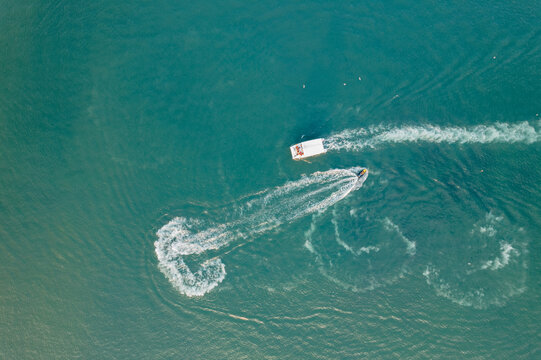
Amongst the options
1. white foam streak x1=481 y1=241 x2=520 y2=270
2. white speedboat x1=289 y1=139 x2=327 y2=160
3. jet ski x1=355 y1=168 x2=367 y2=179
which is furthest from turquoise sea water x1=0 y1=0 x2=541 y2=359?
white speedboat x1=289 y1=139 x2=327 y2=160

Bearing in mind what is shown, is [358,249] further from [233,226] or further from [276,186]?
[233,226]

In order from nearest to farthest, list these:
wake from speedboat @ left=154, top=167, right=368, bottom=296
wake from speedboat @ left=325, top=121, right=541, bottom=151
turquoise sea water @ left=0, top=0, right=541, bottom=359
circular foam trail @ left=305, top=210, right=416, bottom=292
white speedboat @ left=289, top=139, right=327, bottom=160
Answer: white speedboat @ left=289, top=139, right=327, bottom=160 < turquoise sea water @ left=0, top=0, right=541, bottom=359 < circular foam trail @ left=305, top=210, right=416, bottom=292 < wake from speedboat @ left=325, top=121, right=541, bottom=151 < wake from speedboat @ left=154, top=167, right=368, bottom=296

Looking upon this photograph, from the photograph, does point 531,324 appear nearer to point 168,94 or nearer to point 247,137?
point 247,137

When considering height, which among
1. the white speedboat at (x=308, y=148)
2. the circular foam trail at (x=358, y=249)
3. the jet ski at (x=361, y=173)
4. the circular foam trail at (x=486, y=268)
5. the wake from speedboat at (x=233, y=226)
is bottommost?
the circular foam trail at (x=486, y=268)

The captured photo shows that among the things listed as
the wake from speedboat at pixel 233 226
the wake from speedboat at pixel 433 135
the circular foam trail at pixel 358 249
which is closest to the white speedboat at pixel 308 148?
the wake from speedboat at pixel 433 135

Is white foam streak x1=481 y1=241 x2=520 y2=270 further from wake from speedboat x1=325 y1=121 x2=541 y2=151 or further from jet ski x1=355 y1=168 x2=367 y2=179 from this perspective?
jet ski x1=355 y1=168 x2=367 y2=179

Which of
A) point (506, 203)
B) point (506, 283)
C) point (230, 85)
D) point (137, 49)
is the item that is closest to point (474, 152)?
point (506, 203)

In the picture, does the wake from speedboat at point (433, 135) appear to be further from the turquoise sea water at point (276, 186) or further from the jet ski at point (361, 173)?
the jet ski at point (361, 173)
